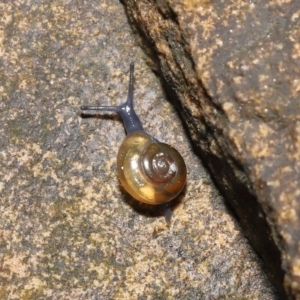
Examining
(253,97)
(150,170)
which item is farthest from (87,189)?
(253,97)

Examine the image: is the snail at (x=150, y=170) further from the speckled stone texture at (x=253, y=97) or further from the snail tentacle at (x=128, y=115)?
the speckled stone texture at (x=253, y=97)

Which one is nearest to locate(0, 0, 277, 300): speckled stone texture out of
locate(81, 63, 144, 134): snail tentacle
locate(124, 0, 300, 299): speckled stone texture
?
locate(81, 63, 144, 134): snail tentacle

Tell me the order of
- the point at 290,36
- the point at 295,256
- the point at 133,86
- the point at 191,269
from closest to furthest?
the point at 295,256
the point at 290,36
the point at 191,269
the point at 133,86

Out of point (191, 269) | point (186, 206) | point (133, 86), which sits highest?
point (133, 86)

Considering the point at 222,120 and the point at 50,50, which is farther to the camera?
the point at 50,50

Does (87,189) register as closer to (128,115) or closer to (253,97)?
(128,115)

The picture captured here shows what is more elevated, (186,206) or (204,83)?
(204,83)

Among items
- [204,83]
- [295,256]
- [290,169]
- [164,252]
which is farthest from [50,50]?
[295,256]

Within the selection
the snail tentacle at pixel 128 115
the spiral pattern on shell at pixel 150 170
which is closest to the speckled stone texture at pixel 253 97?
the spiral pattern on shell at pixel 150 170

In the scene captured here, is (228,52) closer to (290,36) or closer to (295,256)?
(290,36)
